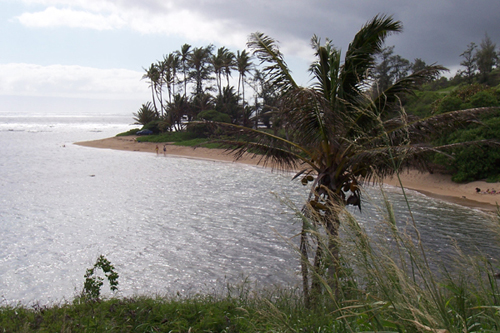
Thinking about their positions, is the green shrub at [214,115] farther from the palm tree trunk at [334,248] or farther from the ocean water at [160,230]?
the palm tree trunk at [334,248]

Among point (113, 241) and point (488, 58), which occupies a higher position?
point (488, 58)

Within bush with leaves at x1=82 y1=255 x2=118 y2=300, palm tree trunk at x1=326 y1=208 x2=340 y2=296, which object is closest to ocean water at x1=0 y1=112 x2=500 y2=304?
palm tree trunk at x1=326 y1=208 x2=340 y2=296

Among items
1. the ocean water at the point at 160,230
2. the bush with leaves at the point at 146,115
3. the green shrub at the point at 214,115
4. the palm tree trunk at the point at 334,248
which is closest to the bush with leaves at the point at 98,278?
the ocean water at the point at 160,230

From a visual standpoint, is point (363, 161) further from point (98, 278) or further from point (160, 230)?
point (160, 230)

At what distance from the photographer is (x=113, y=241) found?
14211 mm

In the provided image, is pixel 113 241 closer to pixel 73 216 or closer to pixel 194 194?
pixel 73 216

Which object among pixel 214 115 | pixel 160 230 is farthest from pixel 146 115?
pixel 160 230

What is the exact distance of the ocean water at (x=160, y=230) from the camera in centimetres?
1049

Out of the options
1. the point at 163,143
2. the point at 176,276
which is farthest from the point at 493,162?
the point at 163,143

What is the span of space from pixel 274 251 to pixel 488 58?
51.6 metres

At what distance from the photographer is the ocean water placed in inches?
413

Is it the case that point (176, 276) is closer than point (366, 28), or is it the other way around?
point (366, 28)

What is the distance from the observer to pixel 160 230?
15.8 metres

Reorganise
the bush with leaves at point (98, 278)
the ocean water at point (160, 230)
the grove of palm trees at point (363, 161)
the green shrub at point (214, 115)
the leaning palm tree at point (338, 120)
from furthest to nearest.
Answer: the green shrub at point (214, 115)
the ocean water at point (160, 230)
the leaning palm tree at point (338, 120)
the bush with leaves at point (98, 278)
the grove of palm trees at point (363, 161)
